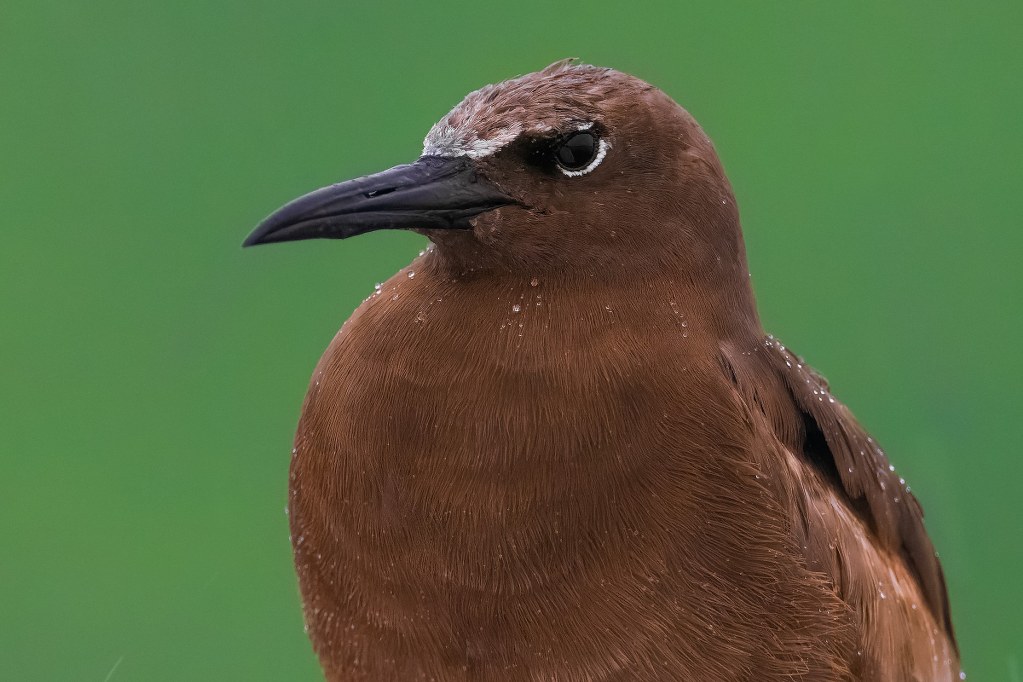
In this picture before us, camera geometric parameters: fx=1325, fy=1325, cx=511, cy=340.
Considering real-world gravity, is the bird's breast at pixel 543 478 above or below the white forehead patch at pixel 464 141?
below

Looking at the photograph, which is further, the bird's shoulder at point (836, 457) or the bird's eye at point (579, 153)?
the bird's shoulder at point (836, 457)

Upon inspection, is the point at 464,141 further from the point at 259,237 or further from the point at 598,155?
the point at 259,237

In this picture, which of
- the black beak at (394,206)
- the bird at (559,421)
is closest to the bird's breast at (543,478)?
the bird at (559,421)

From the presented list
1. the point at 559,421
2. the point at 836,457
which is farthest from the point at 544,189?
the point at 836,457

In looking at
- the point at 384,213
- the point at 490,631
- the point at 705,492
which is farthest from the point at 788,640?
the point at 384,213

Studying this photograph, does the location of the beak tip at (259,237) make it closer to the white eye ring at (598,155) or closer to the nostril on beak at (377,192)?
the nostril on beak at (377,192)

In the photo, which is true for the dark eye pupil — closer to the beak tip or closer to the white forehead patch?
the white forehead patch

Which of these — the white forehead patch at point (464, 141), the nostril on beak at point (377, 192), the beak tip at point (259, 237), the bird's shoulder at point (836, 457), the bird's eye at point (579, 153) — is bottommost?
the bird's shoulder at point (836, 457)
